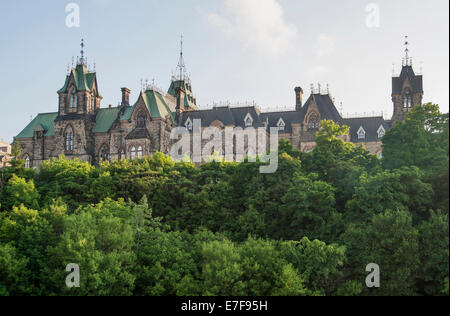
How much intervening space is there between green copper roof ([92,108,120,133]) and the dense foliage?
2225 cm

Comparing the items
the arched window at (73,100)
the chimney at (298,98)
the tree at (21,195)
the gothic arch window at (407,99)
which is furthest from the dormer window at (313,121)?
the tree at (21,195)

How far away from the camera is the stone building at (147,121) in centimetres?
6669

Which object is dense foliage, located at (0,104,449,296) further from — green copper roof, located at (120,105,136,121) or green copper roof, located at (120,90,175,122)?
green copper roof, located at (120,105,136,121)

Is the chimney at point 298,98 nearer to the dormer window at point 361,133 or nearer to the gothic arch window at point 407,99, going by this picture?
the dormer window at point 361,133

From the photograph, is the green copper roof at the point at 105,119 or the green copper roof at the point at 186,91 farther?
the green copper roof at the point at 186,91

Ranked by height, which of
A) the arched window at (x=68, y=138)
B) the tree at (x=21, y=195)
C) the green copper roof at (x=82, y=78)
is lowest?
the tree at (x=21, y=195)

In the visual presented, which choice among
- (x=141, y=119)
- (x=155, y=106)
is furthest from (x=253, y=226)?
(x=155, y=106)

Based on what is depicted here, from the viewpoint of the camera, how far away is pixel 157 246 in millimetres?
39562

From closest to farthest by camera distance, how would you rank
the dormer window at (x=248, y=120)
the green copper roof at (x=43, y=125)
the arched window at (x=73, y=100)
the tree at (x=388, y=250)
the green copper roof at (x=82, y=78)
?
the tree at (x=388, y=250) < the dormer window at (x=248, y=120) < the green copper roof at (x=82, y=78) < the arched window at (x=73, y=100) < the green copper roof at (x=43, y=125)

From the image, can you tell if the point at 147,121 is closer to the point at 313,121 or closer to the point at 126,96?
the point at 126,96

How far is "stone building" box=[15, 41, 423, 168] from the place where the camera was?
66.7 m

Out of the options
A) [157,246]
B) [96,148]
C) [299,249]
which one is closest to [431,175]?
[299,249]

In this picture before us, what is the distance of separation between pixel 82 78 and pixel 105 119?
6117 mm
